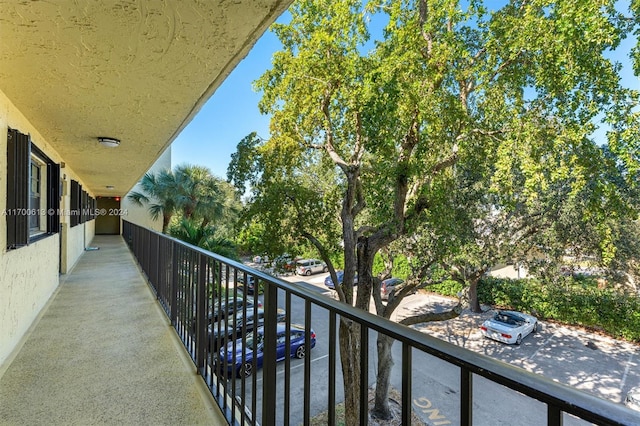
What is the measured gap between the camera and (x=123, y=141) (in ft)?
12.3

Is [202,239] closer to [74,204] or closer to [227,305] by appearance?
[74,204]

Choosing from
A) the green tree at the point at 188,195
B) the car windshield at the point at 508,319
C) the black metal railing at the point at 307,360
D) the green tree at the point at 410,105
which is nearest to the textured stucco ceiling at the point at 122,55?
the black metal railing at the point at 307,360

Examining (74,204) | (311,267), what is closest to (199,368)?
(74,204)

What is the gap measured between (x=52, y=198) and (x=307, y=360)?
15.6 feet

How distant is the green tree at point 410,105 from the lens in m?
4.67

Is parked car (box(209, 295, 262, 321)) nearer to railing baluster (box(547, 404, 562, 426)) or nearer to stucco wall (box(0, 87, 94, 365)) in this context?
railing baluster (box(547, 404, 562, 426))

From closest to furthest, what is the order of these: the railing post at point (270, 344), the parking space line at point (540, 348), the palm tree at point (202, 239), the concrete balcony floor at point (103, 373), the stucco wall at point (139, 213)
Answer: the railing post at point (270, 344) → the concrete balcony floor at point (103, 373) → the palm tree at point (202, 239) → the parking space line at point (540, 348) → the stucco wall at point (139, 213)

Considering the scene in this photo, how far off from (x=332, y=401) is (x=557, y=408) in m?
0.71

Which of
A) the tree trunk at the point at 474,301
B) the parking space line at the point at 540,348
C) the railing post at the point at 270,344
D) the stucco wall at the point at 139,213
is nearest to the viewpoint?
the railing post at the point at 270,344

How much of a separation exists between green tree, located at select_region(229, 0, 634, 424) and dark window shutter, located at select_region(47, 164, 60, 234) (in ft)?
11.9

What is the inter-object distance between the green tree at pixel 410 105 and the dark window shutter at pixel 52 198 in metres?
3.61

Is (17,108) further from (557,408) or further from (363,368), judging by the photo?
(557,408)

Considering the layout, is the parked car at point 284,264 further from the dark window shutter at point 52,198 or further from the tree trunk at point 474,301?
the tree trunk at point 474,301

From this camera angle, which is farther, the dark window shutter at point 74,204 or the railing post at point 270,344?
the dark window shutter at point 74,204
